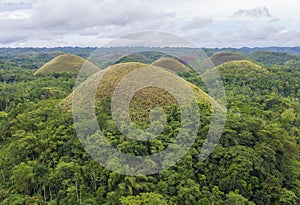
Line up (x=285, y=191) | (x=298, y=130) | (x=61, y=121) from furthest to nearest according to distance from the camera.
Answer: (x=298, y=130)
(x=61, y=121)
(x=285, y=191)

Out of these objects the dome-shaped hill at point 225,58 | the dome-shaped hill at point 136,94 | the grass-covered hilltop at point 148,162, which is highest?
→ the dome-shaped hill at point 225,58

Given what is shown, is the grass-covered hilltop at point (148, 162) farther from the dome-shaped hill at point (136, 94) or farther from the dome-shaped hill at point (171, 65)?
the dome-shaped hill at point (171, 65)

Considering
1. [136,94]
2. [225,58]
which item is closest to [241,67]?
[225,58]

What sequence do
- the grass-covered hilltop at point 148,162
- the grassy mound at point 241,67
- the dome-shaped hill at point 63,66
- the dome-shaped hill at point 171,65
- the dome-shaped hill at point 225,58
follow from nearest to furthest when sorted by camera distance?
the grass-covered hilltop at point 148,162 → the grassy mound at point 241,67 → the dome-shaped hill at point 63,66 → the dome-shaped hill at point 171,65 → the dome-shaped hill at point 225,58

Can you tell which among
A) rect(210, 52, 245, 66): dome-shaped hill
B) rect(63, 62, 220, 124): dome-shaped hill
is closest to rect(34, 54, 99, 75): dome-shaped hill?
rect(63, 62, 220, 124): dome-shaped hill

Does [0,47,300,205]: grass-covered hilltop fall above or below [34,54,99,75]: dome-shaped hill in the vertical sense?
below

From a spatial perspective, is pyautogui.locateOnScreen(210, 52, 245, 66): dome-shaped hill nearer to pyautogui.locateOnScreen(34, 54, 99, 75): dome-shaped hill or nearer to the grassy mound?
the grassy mound

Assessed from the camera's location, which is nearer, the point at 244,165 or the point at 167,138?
the point at 244,165

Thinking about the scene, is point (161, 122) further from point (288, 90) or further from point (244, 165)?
point (288, 90)

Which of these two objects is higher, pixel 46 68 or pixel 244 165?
pixel 46 68

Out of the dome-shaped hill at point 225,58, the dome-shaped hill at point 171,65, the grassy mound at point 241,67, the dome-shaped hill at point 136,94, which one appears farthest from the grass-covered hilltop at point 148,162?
the dome-shaped hill at point 225,58

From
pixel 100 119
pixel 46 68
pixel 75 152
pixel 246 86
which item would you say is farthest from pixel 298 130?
pixel 46 68
